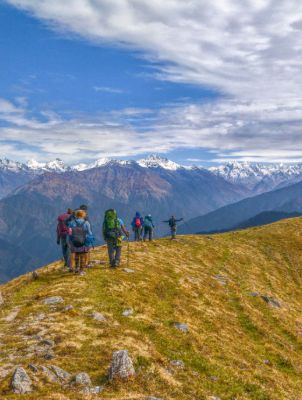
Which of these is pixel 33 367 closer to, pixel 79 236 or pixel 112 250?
pixel 79 236

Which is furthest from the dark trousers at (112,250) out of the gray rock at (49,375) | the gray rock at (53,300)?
the gray rock at (49,375)

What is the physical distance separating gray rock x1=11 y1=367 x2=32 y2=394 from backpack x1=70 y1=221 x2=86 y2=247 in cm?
1585

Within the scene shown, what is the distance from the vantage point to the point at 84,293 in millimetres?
25031

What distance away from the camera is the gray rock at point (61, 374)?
1388 cm

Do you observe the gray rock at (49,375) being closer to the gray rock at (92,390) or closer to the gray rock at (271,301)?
the gray rock at (92,390)

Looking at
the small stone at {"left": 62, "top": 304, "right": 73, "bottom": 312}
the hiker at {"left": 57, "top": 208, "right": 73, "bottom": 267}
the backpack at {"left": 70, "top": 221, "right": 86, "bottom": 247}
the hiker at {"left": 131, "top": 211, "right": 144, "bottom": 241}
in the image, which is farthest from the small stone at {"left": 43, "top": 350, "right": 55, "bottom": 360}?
the hiker at {"left": 131, "top": 211, "right": 144, "bottom": 241}

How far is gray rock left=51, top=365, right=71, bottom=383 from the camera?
1388 centimetres

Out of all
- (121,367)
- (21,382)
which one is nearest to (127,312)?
(121,367)

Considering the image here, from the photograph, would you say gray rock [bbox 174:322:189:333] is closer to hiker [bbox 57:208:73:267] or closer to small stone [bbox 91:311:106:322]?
small stone [bbox 91:311:106:322]

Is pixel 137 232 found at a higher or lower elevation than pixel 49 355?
higher

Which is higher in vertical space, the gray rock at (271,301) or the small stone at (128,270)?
the small stone at (128,270)

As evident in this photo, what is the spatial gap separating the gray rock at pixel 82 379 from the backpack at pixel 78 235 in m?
15.8

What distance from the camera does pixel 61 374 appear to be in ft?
46.3

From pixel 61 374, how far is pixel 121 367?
2.21m
